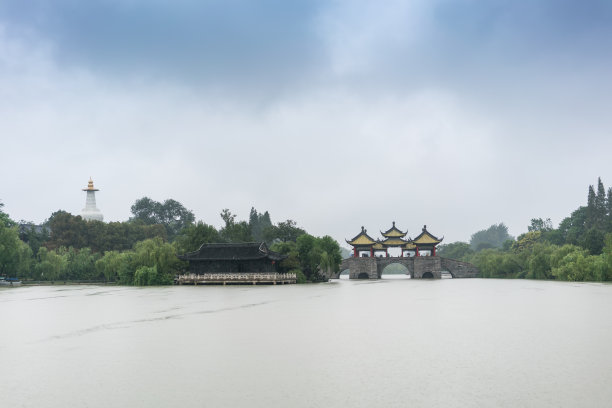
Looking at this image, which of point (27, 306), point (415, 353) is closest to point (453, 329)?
point (415, 353)

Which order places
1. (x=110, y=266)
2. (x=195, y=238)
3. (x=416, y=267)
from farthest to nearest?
(x=416, y=267)
(x=195, y=238)
(x=110, y=266)

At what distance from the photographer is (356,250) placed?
246 feet

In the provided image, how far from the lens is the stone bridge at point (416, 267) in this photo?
70.7m

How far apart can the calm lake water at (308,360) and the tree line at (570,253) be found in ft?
89.7

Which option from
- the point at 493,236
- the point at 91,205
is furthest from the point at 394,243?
the point at 493,236

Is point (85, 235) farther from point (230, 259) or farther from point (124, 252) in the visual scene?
point (230, 259)

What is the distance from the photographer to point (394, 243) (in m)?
75.0

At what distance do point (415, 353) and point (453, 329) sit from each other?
15.1ft

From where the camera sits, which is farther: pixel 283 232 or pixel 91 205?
pixel 91 205

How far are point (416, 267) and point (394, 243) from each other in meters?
5.40

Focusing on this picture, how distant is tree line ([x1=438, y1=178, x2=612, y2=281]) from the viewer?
44.7m

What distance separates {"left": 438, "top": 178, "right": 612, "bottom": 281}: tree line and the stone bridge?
8.68 feet

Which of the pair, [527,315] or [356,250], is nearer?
[527,315]

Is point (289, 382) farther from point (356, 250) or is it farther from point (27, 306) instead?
point (356, 250)
